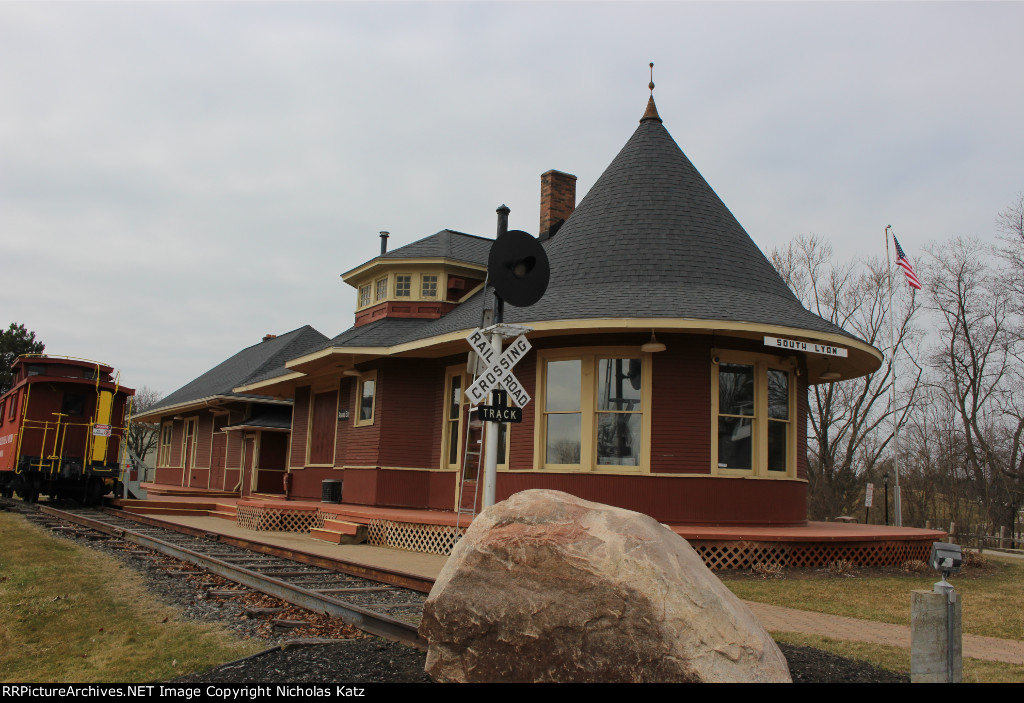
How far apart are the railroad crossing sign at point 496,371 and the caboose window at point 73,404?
57.6 feet

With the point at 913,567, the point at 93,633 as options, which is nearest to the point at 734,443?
the point at 913,567

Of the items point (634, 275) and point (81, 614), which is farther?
point (634, 275)

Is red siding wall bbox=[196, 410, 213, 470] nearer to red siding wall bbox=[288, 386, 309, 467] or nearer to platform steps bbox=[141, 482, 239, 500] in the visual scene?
platform steps bbox=[141, 482, 239, 500]

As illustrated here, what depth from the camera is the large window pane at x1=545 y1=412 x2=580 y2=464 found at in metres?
13.6

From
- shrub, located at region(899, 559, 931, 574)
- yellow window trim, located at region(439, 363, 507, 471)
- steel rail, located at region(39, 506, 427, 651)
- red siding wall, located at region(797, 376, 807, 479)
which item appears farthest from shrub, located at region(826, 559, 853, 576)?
steel rail, located at region(39, 506, 427, 651)

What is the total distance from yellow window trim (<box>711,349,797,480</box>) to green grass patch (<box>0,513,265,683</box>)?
850 centimetres

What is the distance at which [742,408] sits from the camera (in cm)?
1345

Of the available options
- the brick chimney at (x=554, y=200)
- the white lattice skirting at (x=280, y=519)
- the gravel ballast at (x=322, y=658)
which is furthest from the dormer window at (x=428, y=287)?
the gravel ballast at (x=322, y=658)

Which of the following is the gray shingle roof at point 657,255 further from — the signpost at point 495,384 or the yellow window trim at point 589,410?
the signpost at point 495,384

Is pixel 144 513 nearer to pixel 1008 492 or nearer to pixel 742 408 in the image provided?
pixel 742 408

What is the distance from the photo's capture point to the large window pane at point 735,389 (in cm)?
1330
